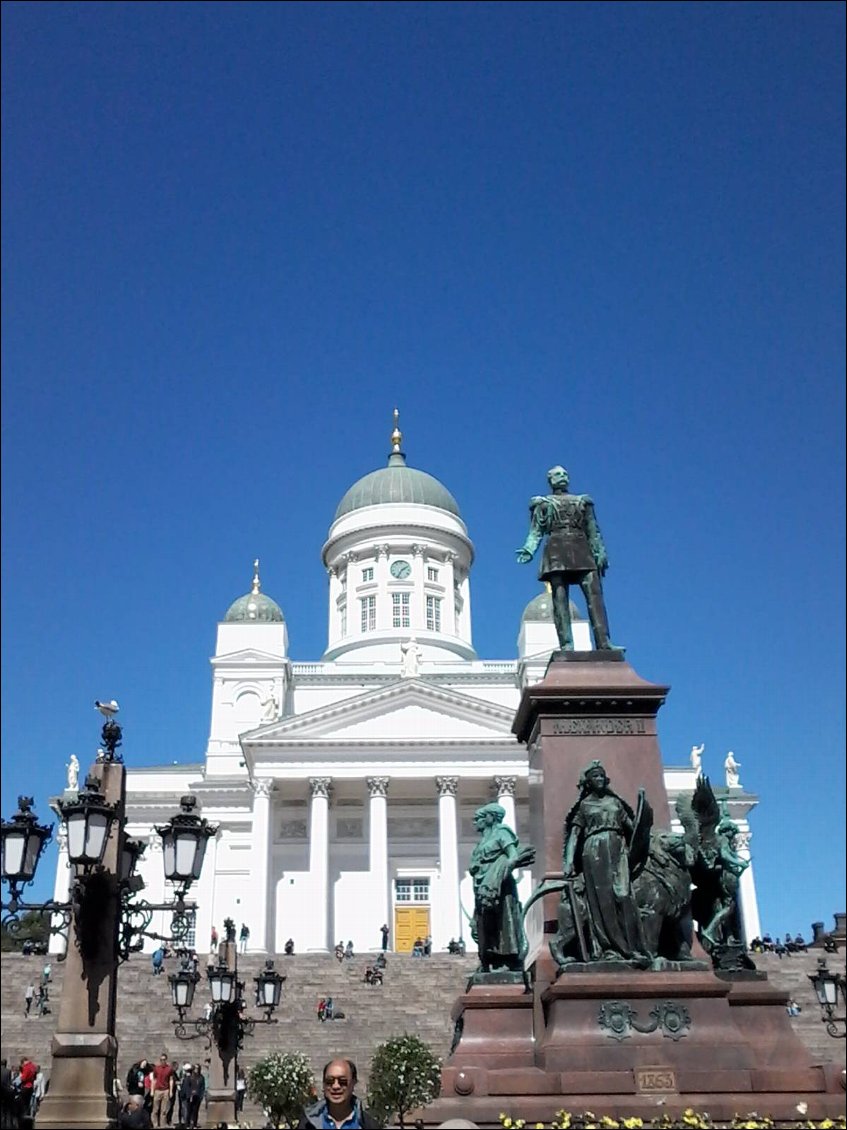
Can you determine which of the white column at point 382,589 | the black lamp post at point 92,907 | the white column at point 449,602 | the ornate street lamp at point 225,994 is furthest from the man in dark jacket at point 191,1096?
the white column at point 449,602

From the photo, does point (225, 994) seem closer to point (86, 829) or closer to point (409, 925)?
point (86, 829)

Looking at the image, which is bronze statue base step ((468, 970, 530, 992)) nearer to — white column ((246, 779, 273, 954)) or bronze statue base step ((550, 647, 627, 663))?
bronze statue base step ((550, 647, 627, 663))

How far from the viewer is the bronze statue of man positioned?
1218 cm

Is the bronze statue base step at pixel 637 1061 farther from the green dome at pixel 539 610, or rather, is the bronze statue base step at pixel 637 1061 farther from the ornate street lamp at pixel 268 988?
the green dome at pixel 539 610

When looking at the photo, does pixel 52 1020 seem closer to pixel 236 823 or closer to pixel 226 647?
pixel 236 823

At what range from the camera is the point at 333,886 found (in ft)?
176

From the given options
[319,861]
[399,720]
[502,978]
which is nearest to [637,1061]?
[502,978]

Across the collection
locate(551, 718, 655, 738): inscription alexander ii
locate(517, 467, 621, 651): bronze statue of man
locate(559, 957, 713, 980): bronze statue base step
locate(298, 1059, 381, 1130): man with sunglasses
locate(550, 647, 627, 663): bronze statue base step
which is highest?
locate(517, 467, 621, 651): bronze statue of man

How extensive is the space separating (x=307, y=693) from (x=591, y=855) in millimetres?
53222

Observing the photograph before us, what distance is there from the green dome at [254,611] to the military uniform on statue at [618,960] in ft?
178

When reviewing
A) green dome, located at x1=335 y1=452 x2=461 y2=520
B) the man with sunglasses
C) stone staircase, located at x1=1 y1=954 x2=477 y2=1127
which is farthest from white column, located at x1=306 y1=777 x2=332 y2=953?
the man with sunglasses

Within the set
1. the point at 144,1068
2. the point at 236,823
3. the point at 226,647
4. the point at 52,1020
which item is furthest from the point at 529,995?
the point at 226,647

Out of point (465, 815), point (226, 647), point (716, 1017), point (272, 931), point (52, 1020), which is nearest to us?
point (716, 1017)

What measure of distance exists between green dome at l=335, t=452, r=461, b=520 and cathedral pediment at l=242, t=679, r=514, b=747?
809 inches
